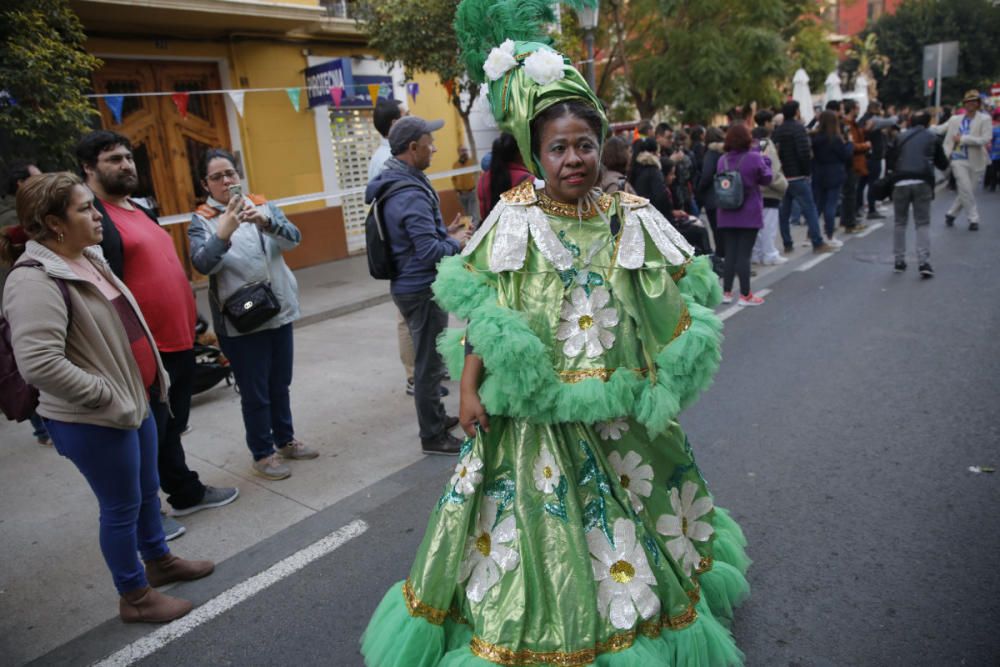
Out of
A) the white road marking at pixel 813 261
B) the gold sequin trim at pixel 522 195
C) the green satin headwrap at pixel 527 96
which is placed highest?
the green satin headwrap at pixel 527 96

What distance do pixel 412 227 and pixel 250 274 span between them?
38.0 inches

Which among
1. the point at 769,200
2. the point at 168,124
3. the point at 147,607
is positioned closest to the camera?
the point at 147,607

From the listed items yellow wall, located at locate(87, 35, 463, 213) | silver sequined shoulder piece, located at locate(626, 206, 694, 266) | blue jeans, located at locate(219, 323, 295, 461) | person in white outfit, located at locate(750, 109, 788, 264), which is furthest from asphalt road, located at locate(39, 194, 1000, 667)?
yellow wall, located at locate(87, 35, 463, 213)

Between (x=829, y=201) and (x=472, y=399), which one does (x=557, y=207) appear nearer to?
(x=472, y=399)

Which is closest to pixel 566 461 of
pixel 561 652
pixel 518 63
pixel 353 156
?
pixel 561 652

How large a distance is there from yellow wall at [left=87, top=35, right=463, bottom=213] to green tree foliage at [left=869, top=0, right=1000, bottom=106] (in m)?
35.2

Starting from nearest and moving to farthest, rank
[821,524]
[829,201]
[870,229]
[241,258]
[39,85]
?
[821,524], [241,258], [39,85], [829,201], [870,229]

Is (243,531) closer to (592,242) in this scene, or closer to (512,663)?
(512,663)

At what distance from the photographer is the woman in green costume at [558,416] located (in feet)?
7.11

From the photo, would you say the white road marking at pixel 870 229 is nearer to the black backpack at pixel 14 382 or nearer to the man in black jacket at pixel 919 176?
the man in black jacket at pixel 919 176

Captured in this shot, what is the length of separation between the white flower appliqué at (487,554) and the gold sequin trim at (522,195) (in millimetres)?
985

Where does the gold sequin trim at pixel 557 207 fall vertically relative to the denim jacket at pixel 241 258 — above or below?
above

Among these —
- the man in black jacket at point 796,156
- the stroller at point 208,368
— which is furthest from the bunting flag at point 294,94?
the man in black jacket at point 796,156

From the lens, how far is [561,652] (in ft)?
6.97
